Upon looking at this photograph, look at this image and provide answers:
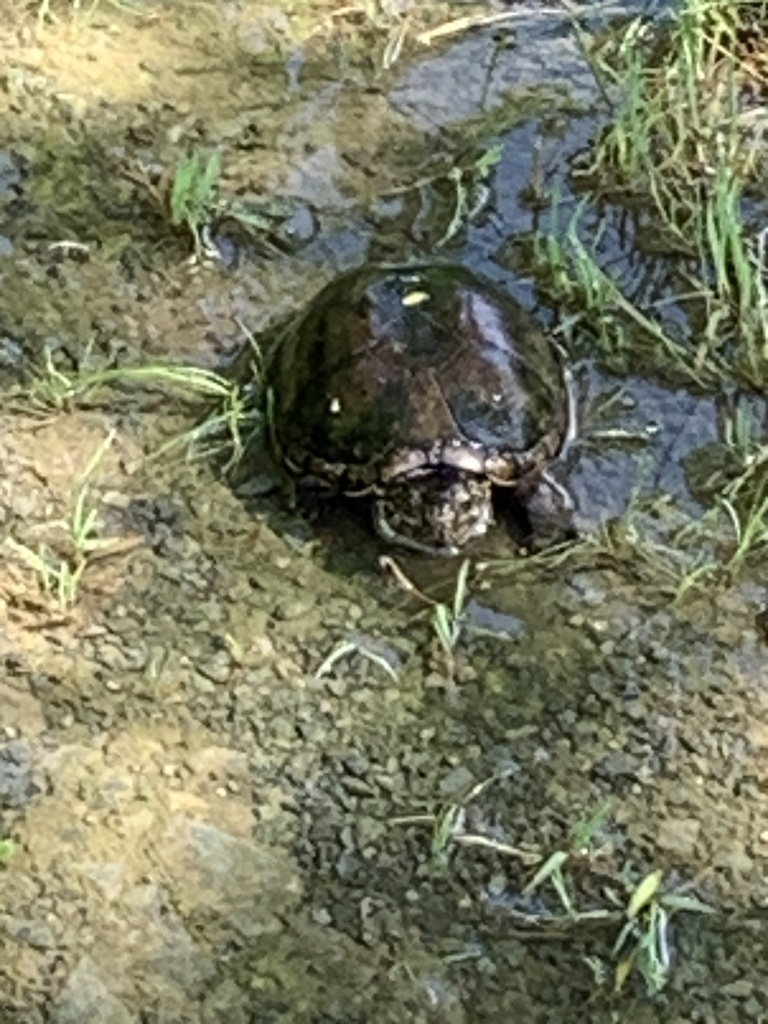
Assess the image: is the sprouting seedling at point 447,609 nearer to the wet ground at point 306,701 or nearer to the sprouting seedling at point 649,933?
the wet ground at point 306,701

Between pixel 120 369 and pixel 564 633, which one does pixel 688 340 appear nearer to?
pixel 564 633

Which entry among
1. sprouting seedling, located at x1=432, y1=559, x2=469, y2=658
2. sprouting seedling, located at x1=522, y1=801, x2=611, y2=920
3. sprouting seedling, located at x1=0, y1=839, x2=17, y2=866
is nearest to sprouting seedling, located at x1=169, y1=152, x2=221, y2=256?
sprouting seedling, located at x1=432, y1=559, x2=469, y2=658

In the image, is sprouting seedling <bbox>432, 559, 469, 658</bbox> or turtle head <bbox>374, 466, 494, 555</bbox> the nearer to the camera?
sprouting seedling <bbox>432, 559, 469, 658</bbox>

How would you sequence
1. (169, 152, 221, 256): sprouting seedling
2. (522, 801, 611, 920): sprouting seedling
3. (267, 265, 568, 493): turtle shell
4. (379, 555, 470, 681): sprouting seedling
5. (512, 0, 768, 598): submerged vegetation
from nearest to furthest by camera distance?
(522, 801, 611, 920): sprouting seedling, (379, 555, 470, 681): sprouting seedling, (267, 265, 568, 493): turtle shell, (512, 0, 768, 598): submerged vegetation, (169, 152, 221, 256): sprouting seedling

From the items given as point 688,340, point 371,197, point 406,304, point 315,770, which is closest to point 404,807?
point 315,770

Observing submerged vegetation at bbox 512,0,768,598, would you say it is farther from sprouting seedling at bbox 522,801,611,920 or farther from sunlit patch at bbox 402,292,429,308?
sprouting seedling at bbox 522,801,611,920

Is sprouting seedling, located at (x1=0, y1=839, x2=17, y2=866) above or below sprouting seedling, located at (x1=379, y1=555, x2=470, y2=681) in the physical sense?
below

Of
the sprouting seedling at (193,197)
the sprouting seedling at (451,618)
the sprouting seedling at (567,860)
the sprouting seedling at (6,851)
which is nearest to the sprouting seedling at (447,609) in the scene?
the sprouting seedling at (451,618)

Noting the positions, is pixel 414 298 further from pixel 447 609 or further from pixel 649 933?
pixel 649 933
